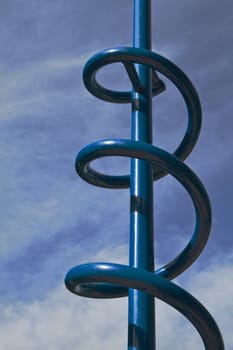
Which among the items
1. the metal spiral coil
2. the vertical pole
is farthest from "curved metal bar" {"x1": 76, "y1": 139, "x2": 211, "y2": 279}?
the vertical pole

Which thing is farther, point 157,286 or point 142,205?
point 142,205

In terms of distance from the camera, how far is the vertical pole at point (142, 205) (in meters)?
8.67

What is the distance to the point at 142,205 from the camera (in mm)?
9852

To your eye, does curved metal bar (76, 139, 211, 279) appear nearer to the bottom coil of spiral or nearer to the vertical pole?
the vertical pole

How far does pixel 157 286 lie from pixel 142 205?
1781 mm

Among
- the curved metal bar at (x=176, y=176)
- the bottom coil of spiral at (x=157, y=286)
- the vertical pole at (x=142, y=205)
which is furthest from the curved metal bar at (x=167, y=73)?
the bottom coil of spiral at (x=157, y=286)

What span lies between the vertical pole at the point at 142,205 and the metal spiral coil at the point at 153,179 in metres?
0.06

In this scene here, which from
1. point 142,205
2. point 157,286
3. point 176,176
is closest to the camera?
point 157,286

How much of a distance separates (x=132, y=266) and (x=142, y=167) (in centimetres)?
180

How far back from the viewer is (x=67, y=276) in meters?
8.91

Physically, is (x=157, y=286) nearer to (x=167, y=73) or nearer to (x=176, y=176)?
(x=176, y=176)

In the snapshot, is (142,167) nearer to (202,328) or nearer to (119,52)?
(119,52)

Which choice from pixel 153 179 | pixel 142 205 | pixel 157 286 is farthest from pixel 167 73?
pixel 157 286

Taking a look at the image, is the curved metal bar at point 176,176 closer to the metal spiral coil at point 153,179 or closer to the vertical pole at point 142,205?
the metal spiral coil at point 153,179
